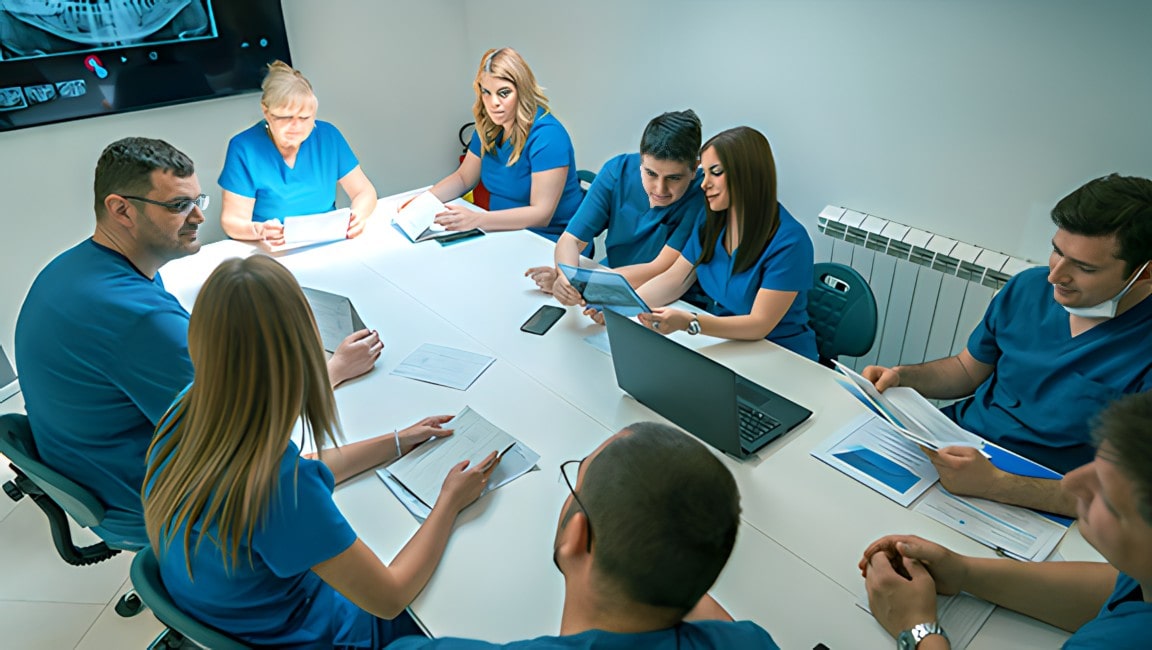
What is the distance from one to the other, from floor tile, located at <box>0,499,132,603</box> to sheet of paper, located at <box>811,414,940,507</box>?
2281mm

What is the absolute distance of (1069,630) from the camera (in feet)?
4.20

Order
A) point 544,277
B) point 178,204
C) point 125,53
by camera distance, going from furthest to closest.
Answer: point 125,53 < point 544,277 < point 178,204

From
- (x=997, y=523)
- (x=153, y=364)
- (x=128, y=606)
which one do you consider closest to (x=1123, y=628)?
(x=997, y=523)

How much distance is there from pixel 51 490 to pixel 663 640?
60.4 inches

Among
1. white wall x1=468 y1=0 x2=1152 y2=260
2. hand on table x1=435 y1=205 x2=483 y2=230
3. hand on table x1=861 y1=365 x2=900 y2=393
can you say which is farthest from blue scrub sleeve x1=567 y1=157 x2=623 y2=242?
hand on table x1=861 y1=365 x2=900 y2=393

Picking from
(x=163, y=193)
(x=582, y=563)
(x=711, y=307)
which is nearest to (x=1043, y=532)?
(x=582, y=563)

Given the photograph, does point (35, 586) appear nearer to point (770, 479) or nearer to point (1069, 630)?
point (770, 479)

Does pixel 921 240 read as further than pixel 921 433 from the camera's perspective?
Yes

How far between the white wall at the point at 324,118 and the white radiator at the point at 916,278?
267 centimetres

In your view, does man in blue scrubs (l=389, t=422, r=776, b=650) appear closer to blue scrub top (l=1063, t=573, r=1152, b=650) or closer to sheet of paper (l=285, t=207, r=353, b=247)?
blue scrub top (l=1063, t=573, r=1152, b=650)

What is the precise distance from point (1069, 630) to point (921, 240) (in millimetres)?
1784

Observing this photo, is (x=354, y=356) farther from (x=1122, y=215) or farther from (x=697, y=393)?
(x=1122, y=215)

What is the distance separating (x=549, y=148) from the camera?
3191mm

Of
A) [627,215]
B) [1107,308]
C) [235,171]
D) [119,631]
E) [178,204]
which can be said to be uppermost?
[178,204]
